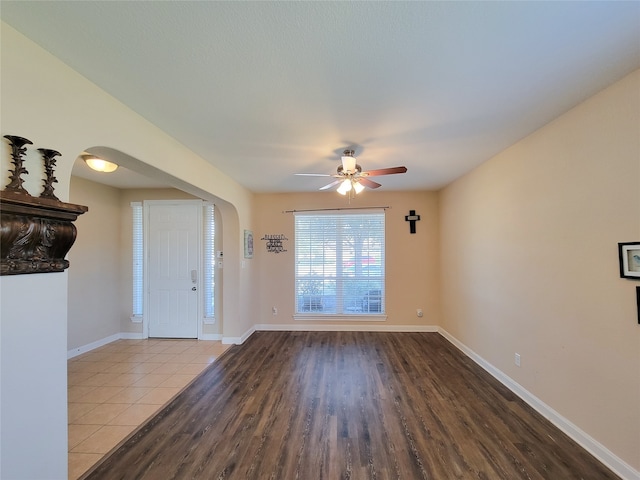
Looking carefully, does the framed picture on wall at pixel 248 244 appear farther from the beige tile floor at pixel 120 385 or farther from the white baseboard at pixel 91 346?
the white baseboard at pixel 91 346

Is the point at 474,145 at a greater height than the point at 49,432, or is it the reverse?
the point at 474,145

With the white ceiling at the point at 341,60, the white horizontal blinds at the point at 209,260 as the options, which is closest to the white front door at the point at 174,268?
the white horizontal blinds at the point at 209,260

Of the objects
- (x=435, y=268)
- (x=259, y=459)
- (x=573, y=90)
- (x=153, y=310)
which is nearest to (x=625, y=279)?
(x=573, y=90)

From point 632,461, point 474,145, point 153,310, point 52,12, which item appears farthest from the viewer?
point 153,310

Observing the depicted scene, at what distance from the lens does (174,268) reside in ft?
15.5

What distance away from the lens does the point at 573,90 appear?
6.31ft

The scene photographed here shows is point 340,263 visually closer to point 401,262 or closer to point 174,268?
point 401,262

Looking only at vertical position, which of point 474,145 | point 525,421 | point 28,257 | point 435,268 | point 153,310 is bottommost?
point 525,421

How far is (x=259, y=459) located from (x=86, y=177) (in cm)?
445

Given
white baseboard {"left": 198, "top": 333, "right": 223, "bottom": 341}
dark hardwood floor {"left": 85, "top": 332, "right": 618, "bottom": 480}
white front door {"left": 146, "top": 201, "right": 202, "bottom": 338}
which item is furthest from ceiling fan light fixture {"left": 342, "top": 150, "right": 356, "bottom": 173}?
white baseboard {"left": 198, "top": 333, "right": 223, "bottom": 341}

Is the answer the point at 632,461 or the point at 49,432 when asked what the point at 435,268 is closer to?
the point at 632,461

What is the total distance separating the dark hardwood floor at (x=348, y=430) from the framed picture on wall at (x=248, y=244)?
5.99 feet

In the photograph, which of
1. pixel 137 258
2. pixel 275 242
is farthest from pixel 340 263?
pixel 137 258

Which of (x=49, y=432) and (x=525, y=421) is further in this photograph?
(x=525, y=421)
